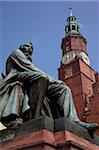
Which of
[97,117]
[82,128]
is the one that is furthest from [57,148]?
[97,117]

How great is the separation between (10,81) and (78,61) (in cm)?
4211

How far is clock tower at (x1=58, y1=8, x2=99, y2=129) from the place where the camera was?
4275 cm

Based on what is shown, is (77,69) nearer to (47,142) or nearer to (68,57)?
(68,57)

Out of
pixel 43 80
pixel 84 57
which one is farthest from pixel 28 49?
pixel 84 57

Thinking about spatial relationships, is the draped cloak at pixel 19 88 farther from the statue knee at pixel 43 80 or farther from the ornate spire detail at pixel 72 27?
the ornate spire detail at pixel 72 27

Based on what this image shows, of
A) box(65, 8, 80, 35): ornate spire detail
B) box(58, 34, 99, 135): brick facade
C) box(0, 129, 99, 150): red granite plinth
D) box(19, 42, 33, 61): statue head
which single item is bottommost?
box(0, 129, 99, 150): red granite plinth

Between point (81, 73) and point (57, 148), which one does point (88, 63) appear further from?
point (57, 148)

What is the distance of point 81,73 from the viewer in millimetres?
46094

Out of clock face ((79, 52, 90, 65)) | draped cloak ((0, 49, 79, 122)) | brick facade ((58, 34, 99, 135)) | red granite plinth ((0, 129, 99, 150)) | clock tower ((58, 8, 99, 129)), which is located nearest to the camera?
red granite plinth ((0, 129, 99, 150))

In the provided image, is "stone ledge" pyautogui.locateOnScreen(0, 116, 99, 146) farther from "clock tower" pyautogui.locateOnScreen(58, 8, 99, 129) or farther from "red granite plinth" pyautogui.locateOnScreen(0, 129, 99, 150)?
"clock tower" pyautogui.locateOnScreen(58, 8, 99, 129)

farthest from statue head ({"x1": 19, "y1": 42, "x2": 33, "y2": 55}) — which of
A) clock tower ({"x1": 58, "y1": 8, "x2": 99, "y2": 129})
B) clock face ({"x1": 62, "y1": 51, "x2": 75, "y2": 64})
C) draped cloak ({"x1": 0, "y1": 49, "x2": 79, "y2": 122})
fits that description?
clock face ({"x1": 62, "y1": 51, "x2": 75, "y2": 64})

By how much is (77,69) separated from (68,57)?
4.49m

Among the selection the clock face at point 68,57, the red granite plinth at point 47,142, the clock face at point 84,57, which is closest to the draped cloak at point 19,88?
the red granite plinth at point 47,142

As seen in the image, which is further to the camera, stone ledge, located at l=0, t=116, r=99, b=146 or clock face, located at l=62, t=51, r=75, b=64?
clock face, located at l=62, t=51, r=75, b=64
